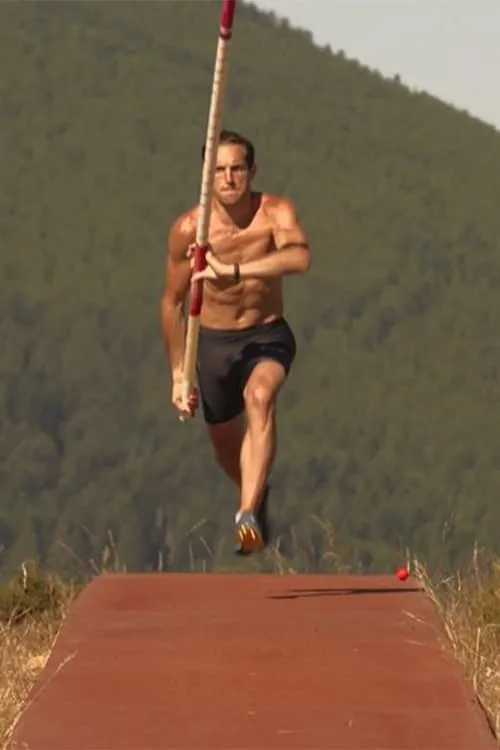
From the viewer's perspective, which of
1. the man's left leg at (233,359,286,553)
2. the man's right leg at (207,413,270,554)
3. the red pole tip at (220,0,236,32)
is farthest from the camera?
the man's right leg at (207,413,270,554)

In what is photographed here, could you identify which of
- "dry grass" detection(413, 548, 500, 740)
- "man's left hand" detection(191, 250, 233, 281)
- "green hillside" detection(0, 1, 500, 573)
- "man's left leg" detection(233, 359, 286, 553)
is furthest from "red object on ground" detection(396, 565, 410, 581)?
"green hillside" detection(0, 1, 500, 573)

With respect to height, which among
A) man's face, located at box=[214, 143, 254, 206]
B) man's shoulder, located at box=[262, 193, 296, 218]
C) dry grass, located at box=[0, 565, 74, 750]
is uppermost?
man's face, located at box=[214, 143, 254, 206]

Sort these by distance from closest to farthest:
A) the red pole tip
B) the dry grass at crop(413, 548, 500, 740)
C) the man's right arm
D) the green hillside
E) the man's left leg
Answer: the dry grass at crop(413, 548, 500, 740) → the red pole tip → the man's left leg → the man's right arm → the green hillside

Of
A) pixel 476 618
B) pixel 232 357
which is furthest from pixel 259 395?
pixel 476 618

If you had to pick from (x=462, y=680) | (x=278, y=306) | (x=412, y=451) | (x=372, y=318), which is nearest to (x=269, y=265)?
(x=278, y=306)

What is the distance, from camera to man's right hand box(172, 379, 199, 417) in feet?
24.5

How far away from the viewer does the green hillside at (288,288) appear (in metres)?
90.6

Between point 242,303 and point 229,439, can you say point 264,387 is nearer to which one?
point 242,303

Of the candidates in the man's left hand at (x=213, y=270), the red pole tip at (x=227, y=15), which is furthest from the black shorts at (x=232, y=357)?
the red pole tip at (x=227, y=15)

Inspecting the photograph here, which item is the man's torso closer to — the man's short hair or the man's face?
the man's face

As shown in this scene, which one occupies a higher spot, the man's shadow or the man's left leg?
the man's left leg

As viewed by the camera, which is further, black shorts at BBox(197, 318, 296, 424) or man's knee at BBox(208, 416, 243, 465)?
man's knee at BBox(208, 416, 243, 465)

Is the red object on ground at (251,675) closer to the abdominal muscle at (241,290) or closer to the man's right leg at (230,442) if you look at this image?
the man's right leg at (230,442)

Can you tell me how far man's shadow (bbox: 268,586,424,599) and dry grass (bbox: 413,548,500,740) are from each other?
8 centimetres
